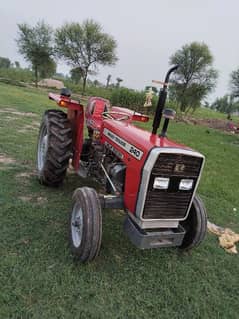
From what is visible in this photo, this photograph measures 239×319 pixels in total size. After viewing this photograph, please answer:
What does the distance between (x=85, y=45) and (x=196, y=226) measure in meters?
23.4

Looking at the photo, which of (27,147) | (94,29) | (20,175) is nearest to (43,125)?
(20,175)

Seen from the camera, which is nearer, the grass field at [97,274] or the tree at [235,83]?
the grass field at [97,274]

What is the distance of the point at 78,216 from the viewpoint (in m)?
2.38

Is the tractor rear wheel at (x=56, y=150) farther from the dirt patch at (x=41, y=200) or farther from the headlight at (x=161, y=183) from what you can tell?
the headlight at (x=161, y=183)

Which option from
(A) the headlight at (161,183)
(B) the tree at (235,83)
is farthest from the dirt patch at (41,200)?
(B) the tree at (235,83)

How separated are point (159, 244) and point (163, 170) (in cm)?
61

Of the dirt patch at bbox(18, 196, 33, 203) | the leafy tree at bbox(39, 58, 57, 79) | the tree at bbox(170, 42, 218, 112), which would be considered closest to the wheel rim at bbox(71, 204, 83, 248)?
the dirt patch at bbox(18, 196, 33, 203)

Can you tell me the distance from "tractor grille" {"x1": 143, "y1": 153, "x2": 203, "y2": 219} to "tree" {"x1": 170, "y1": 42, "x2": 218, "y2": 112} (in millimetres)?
20458

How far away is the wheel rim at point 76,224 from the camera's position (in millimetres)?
2301

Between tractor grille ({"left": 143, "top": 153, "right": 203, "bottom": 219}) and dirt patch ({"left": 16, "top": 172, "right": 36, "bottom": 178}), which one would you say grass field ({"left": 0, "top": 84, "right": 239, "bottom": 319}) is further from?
tractor grille ({"left": 143, "top": 153, "right": 203, "bottom": 219})

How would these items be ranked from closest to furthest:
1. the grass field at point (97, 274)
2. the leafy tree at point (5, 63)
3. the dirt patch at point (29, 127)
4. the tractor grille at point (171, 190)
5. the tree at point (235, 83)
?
the grass field at point (97, 274), the tractor grille at point (171, 190), the dirt patch at point (29, 127), the tree at point (235, 83), the leafy tree at point (5, 63)

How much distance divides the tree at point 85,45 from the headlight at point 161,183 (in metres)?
22.3

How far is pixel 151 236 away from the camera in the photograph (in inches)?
80.9

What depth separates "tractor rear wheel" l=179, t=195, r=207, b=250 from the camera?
8.15 ft
